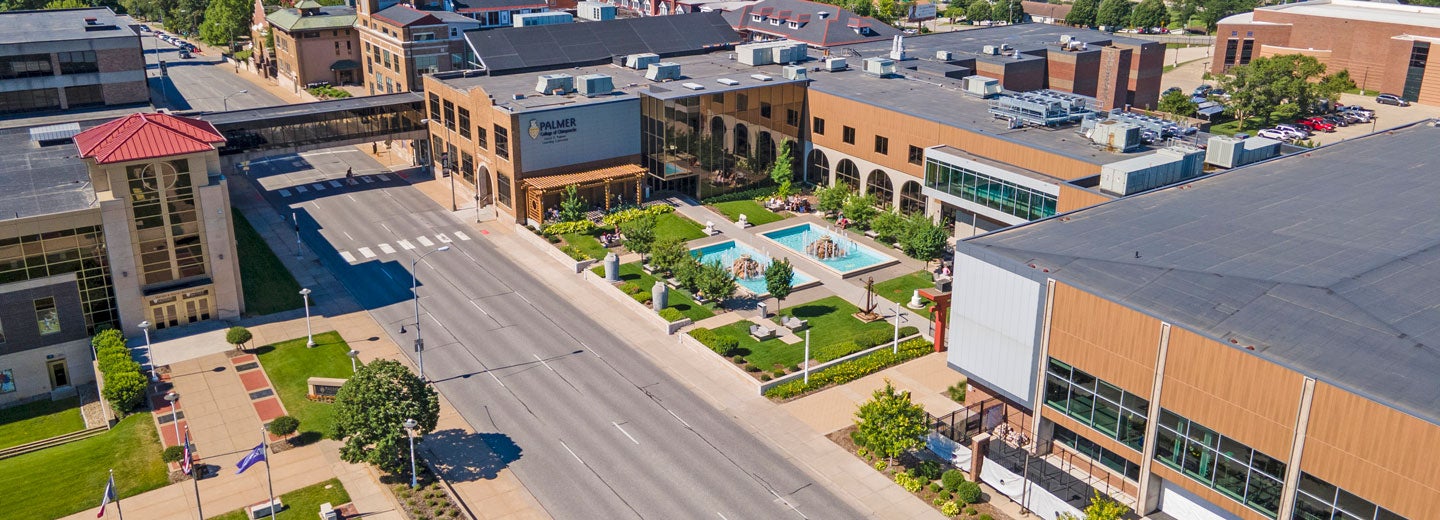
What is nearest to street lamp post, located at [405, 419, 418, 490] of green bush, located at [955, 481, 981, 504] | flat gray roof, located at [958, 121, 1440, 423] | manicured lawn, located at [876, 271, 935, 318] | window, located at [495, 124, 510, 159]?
green bush, located at [955, 481, 981, 504]

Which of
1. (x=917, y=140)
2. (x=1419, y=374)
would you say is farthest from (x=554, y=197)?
(x=1419, y=374)

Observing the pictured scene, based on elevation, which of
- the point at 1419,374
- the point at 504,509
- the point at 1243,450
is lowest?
the point at 504,509

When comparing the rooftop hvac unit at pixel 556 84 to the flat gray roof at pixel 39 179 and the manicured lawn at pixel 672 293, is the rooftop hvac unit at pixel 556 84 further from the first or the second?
the flat gray roof at pixel 39 179

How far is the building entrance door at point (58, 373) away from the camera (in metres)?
62.5

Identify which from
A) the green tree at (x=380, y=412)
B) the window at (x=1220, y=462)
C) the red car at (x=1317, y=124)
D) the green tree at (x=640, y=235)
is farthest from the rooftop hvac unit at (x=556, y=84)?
the red car at (x=1317, y=124)

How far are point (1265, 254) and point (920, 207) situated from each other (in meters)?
38.0

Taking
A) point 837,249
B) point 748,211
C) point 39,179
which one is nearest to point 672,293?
point 837,249

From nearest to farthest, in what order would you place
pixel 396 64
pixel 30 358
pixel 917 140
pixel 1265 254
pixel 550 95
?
pixel 1265 254 < pixel 30 358 < pixel 917 140 < pixel 550 95 < pixel 396 64

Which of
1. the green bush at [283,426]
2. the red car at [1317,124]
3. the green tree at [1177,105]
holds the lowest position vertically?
the green bush at [283,426]

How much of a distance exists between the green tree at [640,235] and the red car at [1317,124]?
90.2 metres

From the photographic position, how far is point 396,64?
4948 inches

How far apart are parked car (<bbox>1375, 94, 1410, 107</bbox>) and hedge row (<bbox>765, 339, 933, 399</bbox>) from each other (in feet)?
353

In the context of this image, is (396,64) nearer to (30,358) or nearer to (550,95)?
(550,95)

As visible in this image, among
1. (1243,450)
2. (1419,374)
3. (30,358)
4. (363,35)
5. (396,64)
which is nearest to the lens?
(1419,374)
